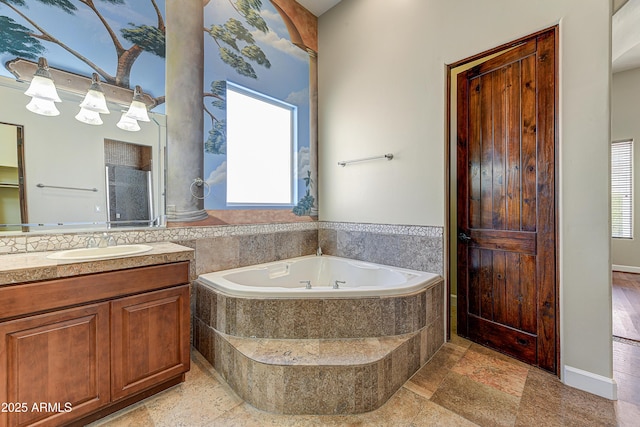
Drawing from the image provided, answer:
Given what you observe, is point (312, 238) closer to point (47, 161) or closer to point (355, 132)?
point (355, 132)

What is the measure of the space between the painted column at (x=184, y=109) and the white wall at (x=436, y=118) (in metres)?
1.42

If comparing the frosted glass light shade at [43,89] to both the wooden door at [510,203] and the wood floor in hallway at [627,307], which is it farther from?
the wood floor in hallway at [627,307]

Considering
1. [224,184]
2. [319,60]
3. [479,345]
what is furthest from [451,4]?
[479,345]

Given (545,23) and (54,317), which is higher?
(545,23)

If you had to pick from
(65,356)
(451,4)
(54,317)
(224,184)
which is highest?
(451,4)

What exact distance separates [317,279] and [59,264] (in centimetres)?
205

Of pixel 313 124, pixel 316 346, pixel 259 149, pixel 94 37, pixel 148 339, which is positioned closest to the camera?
pixel 148 339

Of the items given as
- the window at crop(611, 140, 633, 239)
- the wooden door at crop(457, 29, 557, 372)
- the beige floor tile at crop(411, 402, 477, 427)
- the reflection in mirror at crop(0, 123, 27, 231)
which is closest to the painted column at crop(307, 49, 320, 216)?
the wooden door at crop(457, 29, 557, 372)

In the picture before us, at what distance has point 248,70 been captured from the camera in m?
2.59

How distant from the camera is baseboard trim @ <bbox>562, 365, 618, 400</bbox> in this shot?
Result: 1571 mm

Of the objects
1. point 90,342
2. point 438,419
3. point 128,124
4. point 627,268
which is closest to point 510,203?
point 438,419

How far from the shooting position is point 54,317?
1.26m

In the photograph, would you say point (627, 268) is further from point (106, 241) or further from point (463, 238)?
point (106, 241)

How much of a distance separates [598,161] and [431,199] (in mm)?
1014
